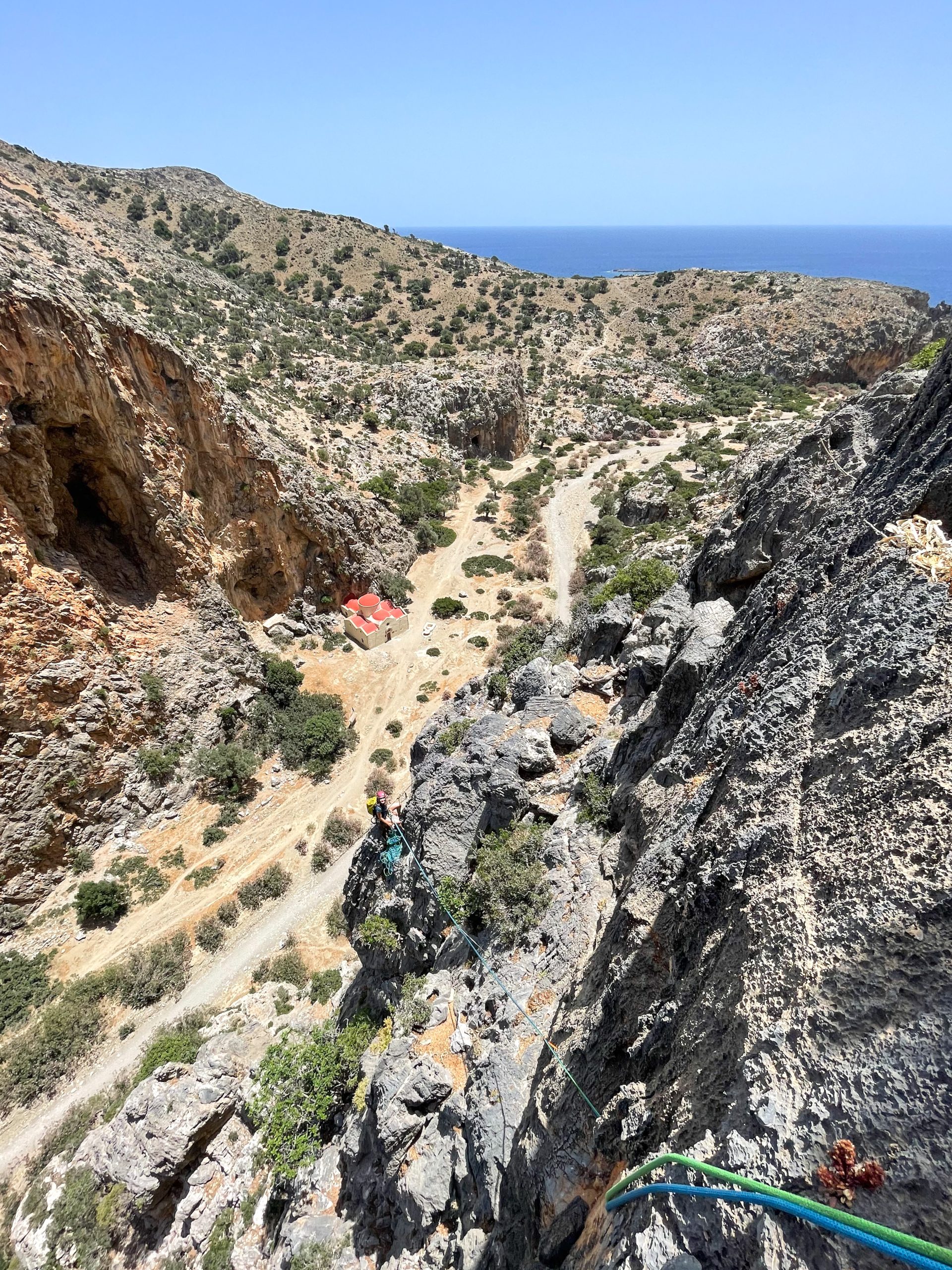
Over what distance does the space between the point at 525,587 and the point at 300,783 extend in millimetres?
19479

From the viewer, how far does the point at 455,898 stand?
12.0m

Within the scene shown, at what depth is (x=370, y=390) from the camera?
4875cm

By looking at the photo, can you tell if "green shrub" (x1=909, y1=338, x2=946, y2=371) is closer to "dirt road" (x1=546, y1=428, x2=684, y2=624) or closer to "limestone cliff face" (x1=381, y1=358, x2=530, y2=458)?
"dirt road" (x1=546, y1=428, x2=684, y2=624)

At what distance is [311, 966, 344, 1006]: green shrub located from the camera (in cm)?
1683

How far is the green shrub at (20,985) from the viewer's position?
685 inches

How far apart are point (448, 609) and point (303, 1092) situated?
26.0m

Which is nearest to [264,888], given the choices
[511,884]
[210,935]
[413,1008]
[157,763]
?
[210,935]

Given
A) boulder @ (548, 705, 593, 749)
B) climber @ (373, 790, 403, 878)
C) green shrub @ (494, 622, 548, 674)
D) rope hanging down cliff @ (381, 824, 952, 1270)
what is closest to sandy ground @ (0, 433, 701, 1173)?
climber @ (373, 790, 403, 878)

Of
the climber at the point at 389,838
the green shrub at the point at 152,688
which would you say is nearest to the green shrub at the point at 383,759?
the green shrub at the point at 152,688

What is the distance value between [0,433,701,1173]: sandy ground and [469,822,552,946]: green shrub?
1099 centimetres

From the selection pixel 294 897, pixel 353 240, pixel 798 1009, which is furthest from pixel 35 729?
pixel 353 240

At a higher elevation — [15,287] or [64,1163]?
[15,287]

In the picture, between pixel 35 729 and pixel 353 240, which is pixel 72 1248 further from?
pixel 353 240

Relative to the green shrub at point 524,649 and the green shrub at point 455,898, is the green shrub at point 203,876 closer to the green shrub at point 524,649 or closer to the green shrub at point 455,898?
the green shrub at point 455,898
